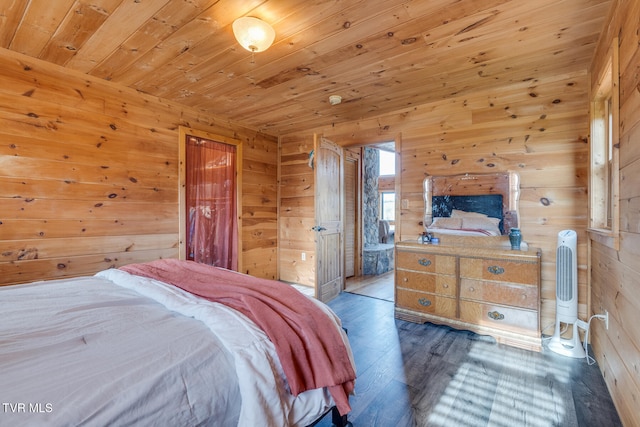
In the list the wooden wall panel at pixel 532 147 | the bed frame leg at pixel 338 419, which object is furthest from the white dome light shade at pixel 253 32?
the bed frame leg at pixel 338 419

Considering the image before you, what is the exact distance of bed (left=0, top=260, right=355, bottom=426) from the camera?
81 cm

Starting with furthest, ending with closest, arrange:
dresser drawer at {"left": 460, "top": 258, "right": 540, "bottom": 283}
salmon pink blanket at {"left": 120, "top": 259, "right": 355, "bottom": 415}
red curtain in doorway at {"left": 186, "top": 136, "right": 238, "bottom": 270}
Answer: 1. red curtain in doorway at {"left": 186, "top": 136, "right": 238, "bottom": 270}
2. dresser drawer at {"left": 460, "top": 258, "right": 540, "bottom": 283}
3. salmon pink blanket at {"left": 120, "top": 259, "right": 355, "bottom": 415}

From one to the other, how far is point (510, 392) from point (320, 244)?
7.24 ft

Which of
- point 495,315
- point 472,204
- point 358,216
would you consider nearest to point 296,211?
point 358,216

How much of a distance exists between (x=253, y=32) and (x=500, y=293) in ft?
9.15

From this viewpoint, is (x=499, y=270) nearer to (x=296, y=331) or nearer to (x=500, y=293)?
(x=500, y=293)

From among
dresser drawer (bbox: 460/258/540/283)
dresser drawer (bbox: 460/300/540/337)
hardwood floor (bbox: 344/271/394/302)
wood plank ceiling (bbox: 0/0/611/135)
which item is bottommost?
hardwood floor (bbox: 344/271/394/302)

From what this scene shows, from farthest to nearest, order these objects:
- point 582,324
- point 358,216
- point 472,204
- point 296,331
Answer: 1. point 358,216
2. point 472,204
3. point 582,324
4. point 296,331

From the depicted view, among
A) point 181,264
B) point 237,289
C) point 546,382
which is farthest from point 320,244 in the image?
point 546,382

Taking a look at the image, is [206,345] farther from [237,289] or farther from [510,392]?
[510,392]

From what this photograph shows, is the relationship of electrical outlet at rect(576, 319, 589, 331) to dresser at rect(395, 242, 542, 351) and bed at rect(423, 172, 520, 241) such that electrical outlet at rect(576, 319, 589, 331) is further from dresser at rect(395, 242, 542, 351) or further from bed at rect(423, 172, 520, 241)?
bed at rect(423, 172, 520, 241)

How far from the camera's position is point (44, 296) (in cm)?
159

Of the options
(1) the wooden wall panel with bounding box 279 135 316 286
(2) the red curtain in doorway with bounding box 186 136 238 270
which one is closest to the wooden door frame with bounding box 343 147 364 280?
(1) the wooden wall panel with bounding box 279 135 316 286

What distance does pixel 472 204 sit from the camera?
3.09 m
